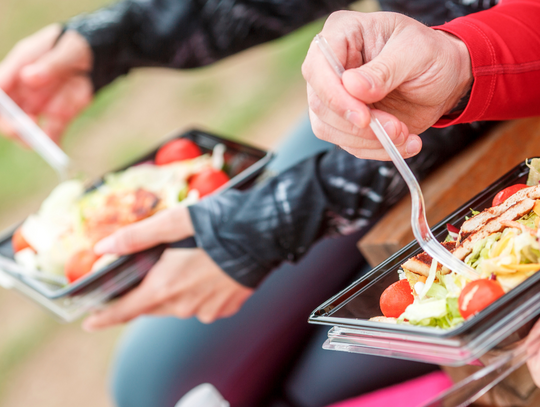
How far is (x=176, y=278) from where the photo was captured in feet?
2.76

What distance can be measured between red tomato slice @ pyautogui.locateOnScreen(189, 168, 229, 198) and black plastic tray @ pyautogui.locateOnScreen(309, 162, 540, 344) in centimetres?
58

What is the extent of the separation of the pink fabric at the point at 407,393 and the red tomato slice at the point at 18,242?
65 cm

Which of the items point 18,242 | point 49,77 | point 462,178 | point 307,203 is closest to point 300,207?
Result: point 307,203

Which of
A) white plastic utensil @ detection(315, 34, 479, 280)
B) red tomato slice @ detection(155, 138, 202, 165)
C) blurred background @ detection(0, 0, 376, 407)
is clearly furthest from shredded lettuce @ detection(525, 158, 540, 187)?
blurred background @ detection(0, 0, 376, 407)

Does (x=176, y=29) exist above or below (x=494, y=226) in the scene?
above

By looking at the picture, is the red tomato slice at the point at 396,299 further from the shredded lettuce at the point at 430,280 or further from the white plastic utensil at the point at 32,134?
the white plastic utensil at the point at 32,134

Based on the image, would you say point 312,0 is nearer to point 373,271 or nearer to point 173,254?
point 173,254

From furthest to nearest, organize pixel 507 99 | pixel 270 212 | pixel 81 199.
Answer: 1. pixel 81 199
2. pixel 270 212
3. pixel 507 99

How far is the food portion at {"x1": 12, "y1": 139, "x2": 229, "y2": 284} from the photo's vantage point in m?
0.91

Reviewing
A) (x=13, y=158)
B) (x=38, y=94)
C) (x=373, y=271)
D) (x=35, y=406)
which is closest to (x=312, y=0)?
(x=38, y=94)

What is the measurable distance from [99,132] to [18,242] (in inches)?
71.3

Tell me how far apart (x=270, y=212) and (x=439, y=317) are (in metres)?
0.44

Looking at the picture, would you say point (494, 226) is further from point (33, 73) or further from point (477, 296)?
point (33, 73)

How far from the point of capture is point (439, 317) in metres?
0.36
